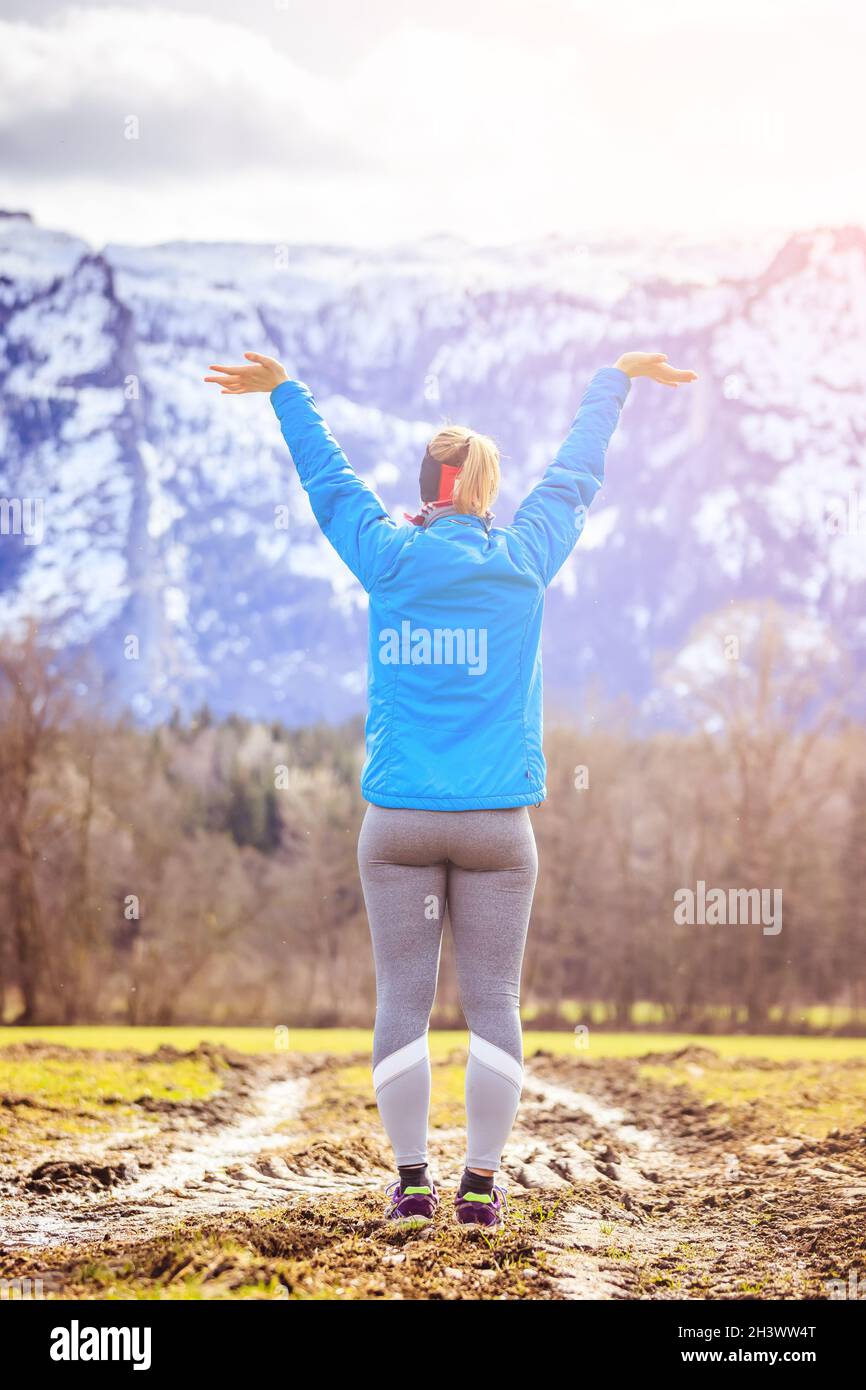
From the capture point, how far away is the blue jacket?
2.83 metres

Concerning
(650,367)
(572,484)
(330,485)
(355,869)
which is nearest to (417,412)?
(355,869)

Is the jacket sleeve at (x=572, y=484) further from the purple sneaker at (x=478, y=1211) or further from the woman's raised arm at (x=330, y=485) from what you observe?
the purple sneaker at (x=478, y=1211)

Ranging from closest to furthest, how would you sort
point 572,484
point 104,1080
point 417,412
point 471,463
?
point 471,463 < point 572,484 < point 104,1080 < point 417,412

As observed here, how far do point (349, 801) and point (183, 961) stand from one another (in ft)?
11.3

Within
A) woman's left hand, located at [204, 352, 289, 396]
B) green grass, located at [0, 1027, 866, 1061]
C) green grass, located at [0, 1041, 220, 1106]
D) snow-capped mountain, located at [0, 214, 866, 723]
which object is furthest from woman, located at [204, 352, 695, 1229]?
snow-capped mountain, located at [0, 214, 866, 723]

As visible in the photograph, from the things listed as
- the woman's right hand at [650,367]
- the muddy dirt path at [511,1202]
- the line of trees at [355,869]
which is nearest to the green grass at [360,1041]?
the line of trees at [355,869]

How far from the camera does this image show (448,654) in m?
2.87

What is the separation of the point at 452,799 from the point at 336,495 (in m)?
0.78

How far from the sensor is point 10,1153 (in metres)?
4.25

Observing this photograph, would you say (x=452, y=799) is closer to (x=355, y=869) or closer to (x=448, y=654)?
(x=448, y=654)

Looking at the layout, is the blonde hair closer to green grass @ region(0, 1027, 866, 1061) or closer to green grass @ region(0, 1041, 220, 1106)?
green grass @ region(0, 1041, 220, 1106)

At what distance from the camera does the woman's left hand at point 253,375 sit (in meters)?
3.22

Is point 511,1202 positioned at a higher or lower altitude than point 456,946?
lower
